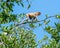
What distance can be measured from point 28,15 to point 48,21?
1.75ft

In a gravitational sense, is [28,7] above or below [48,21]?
above

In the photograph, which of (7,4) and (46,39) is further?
(46,39)

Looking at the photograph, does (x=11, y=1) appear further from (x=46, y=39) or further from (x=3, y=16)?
(x=46, y=39)

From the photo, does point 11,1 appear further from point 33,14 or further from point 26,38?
point 26,38

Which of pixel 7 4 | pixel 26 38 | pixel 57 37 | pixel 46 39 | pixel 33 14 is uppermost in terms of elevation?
pixel 7 4

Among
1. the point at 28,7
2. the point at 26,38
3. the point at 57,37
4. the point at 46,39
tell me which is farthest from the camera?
the point at 46,39

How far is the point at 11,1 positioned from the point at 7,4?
0.38 feet

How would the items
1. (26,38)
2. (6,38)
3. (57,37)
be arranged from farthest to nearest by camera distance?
(26,38)
(57,37)
(6,38)

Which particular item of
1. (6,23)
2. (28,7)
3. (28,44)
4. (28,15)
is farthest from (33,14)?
(28,44)

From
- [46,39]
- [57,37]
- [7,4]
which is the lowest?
[46,39]

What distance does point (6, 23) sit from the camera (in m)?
5.58

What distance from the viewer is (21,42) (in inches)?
303

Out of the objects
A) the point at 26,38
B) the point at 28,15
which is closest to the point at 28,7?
the point at 28,15

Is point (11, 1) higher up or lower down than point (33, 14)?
higher up
